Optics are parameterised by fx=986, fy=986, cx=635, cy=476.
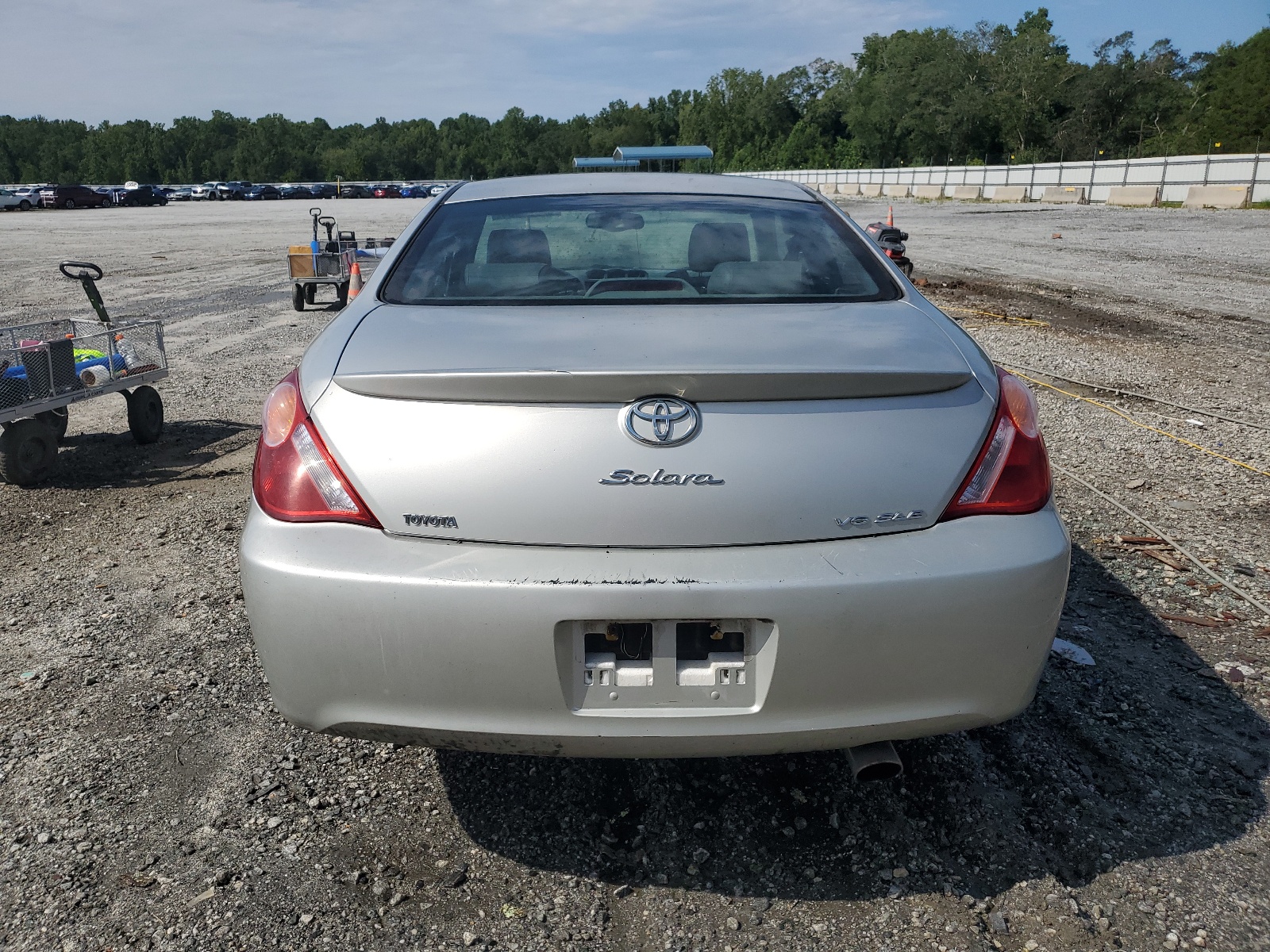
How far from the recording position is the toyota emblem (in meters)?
1.99

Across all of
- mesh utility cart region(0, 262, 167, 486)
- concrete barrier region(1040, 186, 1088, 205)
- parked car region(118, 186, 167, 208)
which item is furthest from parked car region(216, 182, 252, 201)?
mesh utility cart region(0, 262, 167, 486)

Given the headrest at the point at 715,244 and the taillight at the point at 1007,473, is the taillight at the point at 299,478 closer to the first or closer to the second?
the taillight at the point at 1007,473

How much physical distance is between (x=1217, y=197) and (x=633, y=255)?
34118mm

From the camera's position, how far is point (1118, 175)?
132ft

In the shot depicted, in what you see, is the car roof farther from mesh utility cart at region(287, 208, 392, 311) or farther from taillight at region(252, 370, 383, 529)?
mesh utility cart at region(287, 208, 392, 311)

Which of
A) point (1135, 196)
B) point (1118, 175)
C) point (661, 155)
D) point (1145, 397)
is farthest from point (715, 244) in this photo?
point (661, 155)

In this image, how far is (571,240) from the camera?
319 centimetres

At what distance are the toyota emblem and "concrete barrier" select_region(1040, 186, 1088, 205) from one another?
1563 inches

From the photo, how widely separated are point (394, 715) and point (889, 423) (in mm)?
1199

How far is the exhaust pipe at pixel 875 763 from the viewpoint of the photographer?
2186mm

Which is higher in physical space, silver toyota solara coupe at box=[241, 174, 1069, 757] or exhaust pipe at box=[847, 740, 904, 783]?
silver toyota solara coupe at box=[241, 174, 1069, 757]

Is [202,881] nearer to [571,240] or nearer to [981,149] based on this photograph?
[571,240]

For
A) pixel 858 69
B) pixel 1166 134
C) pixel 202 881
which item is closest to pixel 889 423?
pixel 202 881

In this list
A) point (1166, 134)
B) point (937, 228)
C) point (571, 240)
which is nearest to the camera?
point (571, 240)
